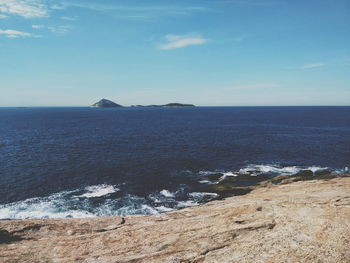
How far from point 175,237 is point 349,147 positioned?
82.1 metres

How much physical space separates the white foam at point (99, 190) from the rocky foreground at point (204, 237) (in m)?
20.7

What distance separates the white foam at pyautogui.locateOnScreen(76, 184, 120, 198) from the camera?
41656 millimetres

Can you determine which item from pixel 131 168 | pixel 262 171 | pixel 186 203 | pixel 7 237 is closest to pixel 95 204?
pixel 186 203

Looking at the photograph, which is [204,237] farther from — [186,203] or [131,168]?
[131,168]

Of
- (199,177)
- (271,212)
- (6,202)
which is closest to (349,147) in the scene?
(199,177)

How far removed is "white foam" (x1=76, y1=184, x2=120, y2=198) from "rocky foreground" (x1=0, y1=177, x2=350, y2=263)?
20.7 metres

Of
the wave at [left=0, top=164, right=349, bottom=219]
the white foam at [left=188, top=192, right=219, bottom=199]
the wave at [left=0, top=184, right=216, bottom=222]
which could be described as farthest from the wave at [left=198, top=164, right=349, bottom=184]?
the wave at [left=0, top=184, right=216, bottom=222]

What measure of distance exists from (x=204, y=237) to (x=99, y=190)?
31.5 meters

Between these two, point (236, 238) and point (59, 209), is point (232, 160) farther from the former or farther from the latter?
point (236, 238)

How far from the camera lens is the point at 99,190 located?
143 ft

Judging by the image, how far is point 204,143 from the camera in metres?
85.2

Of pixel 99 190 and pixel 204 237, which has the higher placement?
pixel 204 237

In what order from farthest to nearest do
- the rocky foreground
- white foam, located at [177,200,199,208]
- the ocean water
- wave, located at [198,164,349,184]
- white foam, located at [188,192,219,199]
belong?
wave, located at [198,164,349,184], white foam, located at [188,192,219,199], the ocean water, white foam, located at [177,200,199,208], the rocky foreground

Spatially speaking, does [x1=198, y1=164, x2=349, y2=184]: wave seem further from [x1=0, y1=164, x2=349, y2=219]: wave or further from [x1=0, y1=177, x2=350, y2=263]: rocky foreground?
[x1=0, y1=177, x2=350, y2=263]: rocky foreground
